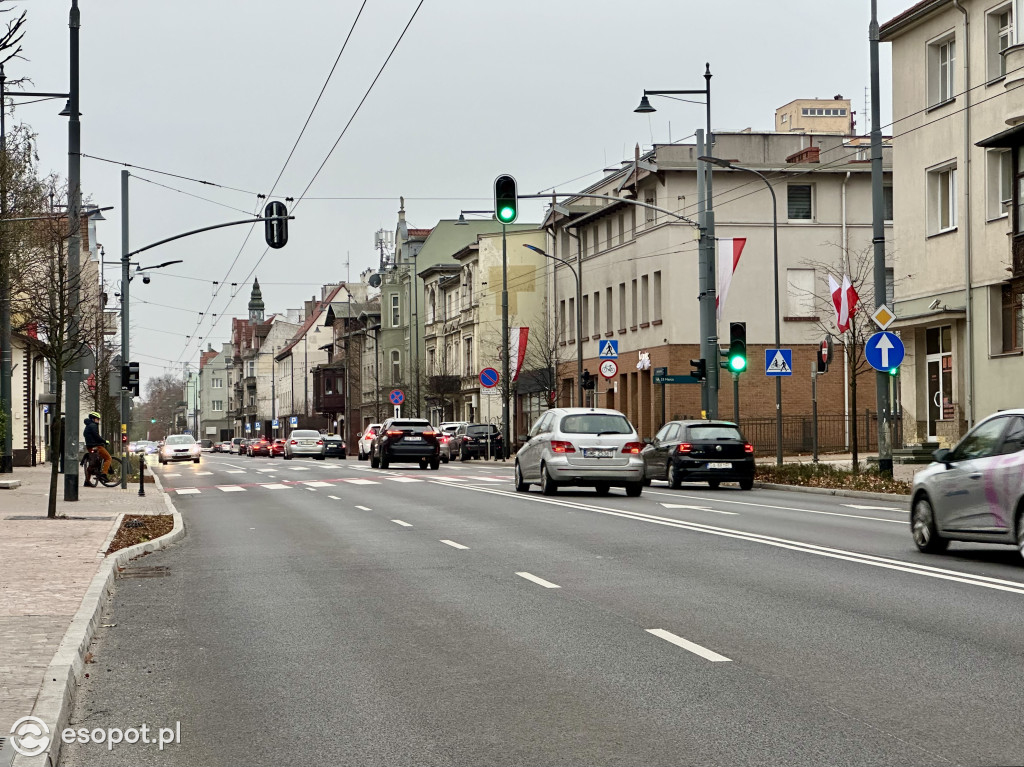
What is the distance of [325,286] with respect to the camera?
15725 centimetres

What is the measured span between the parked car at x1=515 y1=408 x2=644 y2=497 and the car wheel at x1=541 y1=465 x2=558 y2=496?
0.02 m

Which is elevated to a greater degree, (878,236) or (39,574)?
(878,236)

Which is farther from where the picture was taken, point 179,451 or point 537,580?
point 179,451

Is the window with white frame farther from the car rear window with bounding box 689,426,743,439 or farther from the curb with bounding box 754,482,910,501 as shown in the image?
the car rear window with bounding box 689,426,743,439

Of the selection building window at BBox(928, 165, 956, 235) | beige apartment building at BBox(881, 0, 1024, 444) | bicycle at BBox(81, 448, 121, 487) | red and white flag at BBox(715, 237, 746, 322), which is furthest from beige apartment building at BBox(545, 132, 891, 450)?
bicycle at BBox(81, 448, 121, 487)

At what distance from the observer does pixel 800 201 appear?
56.4 m

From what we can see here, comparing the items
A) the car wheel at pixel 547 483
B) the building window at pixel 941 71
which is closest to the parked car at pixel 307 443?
the building window at pixel 941 71

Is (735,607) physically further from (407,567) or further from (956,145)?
(956,145)

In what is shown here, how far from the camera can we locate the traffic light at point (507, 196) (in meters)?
27.7

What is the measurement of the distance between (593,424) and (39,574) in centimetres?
1525

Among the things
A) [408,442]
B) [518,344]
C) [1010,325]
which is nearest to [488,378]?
[518,344]

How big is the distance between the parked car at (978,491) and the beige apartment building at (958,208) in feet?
58.0

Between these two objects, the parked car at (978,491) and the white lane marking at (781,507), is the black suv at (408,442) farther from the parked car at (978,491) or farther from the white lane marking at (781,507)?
the parked car at (978,491)

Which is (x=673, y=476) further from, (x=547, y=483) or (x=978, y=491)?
(x=978, y=491)
